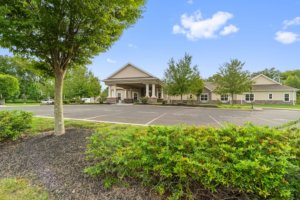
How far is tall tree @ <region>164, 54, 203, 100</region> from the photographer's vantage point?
24.3 m

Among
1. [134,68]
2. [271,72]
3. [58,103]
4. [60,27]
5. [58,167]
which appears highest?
[271,72]

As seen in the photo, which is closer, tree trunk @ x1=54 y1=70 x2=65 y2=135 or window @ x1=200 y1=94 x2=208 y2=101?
tree trunk @ x1=54 y1=70 x2=65 y2=135

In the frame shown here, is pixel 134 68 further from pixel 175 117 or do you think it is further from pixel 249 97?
pixel 249 97

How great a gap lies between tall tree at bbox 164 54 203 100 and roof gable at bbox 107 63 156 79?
5.25m

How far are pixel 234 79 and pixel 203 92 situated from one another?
9931 millimetres

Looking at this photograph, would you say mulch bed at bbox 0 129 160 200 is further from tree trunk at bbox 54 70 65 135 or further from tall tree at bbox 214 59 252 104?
tall tree at bbox 214 59 252 104

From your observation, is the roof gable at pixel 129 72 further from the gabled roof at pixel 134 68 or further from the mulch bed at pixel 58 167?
the mulch bed at pixel 58 167

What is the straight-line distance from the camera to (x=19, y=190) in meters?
2.58

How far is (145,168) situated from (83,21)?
13.1 ft

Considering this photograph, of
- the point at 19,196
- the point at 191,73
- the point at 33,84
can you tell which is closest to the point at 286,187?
the point at 19,196

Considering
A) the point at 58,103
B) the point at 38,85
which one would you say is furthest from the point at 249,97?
the point at 38,85

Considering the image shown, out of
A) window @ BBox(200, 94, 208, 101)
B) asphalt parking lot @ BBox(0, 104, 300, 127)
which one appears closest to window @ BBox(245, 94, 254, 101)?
window @ BBox(200, 94, 208, 101)

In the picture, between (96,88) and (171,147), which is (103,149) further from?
(96,88)

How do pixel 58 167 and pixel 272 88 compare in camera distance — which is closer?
pixel 58 167
